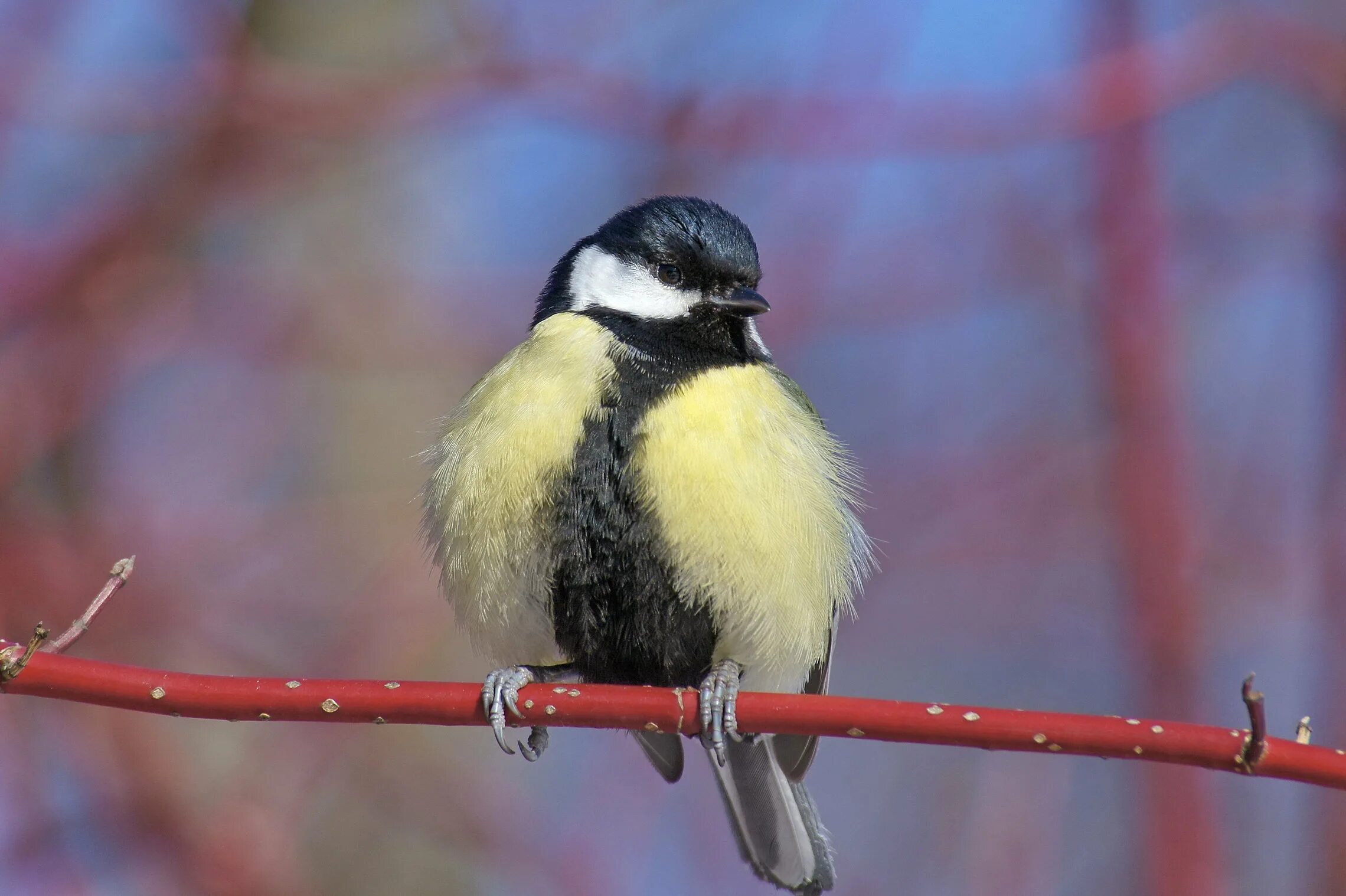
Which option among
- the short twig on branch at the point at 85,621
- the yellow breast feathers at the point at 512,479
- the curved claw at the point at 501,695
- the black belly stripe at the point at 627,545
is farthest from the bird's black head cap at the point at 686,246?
the short twig on branch at the point at 85,621

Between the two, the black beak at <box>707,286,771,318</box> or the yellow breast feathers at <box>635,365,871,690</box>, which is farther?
the black beak at <box>707,286,771,318</box>

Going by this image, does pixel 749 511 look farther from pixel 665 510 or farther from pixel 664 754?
pixel 664 754

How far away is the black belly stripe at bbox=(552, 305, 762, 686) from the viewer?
2.29 meters

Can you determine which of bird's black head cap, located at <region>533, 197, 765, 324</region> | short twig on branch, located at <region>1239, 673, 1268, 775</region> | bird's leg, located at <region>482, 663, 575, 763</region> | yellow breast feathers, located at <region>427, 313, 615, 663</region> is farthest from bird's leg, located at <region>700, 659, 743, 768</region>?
bird's black head cap, located at <region>533, 197, 765, 324</region>

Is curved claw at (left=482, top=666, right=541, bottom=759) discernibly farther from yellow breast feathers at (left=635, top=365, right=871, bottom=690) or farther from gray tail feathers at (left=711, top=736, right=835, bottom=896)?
gray tail feathers at (left=711, top=736, right=835, bottom=896)

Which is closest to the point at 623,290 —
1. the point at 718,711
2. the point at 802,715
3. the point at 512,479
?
the point at 512,479

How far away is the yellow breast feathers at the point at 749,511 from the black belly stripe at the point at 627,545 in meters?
0.03

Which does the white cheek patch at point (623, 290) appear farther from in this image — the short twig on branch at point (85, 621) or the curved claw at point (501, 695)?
the short twig on branch at point (85, 621)

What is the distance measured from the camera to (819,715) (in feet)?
5.15

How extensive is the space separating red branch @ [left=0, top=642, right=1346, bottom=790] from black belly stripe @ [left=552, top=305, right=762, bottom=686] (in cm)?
65

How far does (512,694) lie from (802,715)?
1.60 feet

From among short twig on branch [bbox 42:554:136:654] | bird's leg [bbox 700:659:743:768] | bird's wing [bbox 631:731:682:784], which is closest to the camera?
short twig on branch [bbox 42:554:136:654]

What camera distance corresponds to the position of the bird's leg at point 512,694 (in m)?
1.81

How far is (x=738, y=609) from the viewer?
2367 mm
